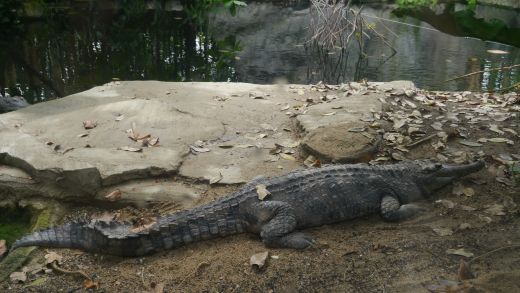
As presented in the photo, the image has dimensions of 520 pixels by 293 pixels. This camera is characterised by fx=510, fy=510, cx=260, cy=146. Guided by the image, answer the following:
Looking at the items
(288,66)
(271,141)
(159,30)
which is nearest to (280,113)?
(271,141)

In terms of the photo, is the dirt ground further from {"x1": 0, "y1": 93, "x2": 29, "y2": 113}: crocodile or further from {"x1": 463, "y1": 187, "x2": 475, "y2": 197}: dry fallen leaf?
{"x1": 0, "y1": 93, "x2": 29, "y2": 113}: crocodile

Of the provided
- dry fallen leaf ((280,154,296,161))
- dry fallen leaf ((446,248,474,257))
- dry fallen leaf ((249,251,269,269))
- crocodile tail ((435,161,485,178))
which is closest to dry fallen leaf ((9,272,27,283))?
dry fallen leaf ((249,251,269,269))

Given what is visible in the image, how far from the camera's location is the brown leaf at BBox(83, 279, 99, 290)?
3.11 m

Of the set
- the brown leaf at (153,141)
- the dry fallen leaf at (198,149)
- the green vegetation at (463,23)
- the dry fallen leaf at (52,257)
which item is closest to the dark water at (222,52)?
the green vegetation at (463,23)

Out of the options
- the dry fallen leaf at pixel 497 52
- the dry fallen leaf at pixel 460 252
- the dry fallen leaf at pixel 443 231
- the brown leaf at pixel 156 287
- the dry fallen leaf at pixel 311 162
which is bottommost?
the brown leaf at pixel 156 287

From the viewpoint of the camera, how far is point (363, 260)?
304 cm

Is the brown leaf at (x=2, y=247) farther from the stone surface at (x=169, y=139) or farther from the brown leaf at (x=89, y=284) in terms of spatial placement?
the brown leaf at (x=89, y=284)

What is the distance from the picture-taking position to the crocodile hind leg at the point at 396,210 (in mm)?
3629

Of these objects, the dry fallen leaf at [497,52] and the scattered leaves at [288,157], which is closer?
the scattered leaves at [288,157]

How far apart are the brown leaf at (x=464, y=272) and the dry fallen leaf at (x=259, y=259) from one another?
1.15m

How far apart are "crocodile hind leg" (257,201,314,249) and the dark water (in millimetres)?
5374

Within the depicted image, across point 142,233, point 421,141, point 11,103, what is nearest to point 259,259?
point 142,233

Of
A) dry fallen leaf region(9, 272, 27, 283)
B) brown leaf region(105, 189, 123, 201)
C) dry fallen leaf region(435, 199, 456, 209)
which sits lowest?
dry fallen leaf region(9, 272, 27, 283)

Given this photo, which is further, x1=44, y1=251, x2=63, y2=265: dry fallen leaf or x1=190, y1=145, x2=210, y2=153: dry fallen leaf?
x1=190, y1=145, x2=210, y2=153: dry fallen leaf
